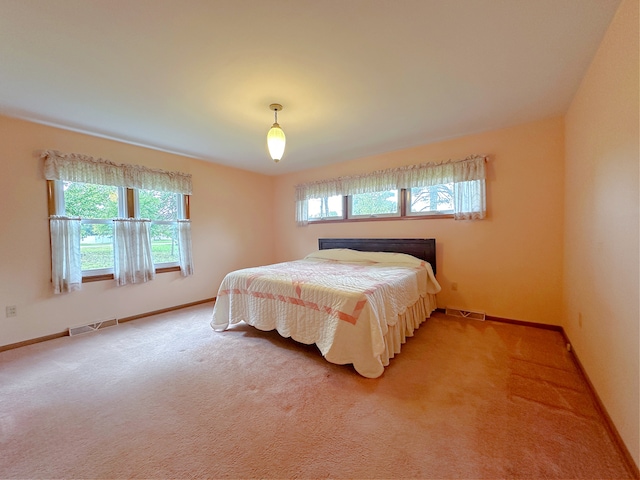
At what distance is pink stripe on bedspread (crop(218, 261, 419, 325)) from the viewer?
2.08m

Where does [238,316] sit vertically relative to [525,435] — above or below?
above

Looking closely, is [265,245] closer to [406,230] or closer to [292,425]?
[406,230]

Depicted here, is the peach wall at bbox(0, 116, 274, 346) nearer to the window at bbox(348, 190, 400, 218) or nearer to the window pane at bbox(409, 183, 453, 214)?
the window at bbox(348, 190, 400, 218)

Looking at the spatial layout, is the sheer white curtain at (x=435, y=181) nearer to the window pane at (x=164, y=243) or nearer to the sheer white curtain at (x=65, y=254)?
the window pane at (x=164, y=243)

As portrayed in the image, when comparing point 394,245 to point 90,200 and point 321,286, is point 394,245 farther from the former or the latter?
point 90,200

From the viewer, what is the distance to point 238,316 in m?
2.92

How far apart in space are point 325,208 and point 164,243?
8.53ft

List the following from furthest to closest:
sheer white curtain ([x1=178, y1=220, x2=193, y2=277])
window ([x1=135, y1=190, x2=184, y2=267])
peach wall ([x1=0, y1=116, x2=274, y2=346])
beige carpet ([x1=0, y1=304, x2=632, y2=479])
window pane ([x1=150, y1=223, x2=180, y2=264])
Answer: sheer white curtain ([x1=178, y1=220, x2=193, y2=277])
window pane ([x1=150, y1=223, x2=180, y2=264])
window ([x1=135, y1=190, x2=184, y2=267])
peach wall ([x1=0, y1=116, x2=274, y2=346])
beige carpet ([x1=0, y1=304, x2=632, y2=479])

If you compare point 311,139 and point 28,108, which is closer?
point 28,108

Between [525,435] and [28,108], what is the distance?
457 cm

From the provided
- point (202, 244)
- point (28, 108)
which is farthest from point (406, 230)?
point (28, 108)

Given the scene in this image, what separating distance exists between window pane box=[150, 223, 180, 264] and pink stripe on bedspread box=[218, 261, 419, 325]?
4.73ft

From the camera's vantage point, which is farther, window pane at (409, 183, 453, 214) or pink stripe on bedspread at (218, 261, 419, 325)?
window pane at (409, 183, 453, 214)

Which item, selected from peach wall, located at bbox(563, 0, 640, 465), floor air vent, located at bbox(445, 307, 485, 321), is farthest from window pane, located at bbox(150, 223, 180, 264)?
peach wall, located at bbox(563, 0, 640, 465)
